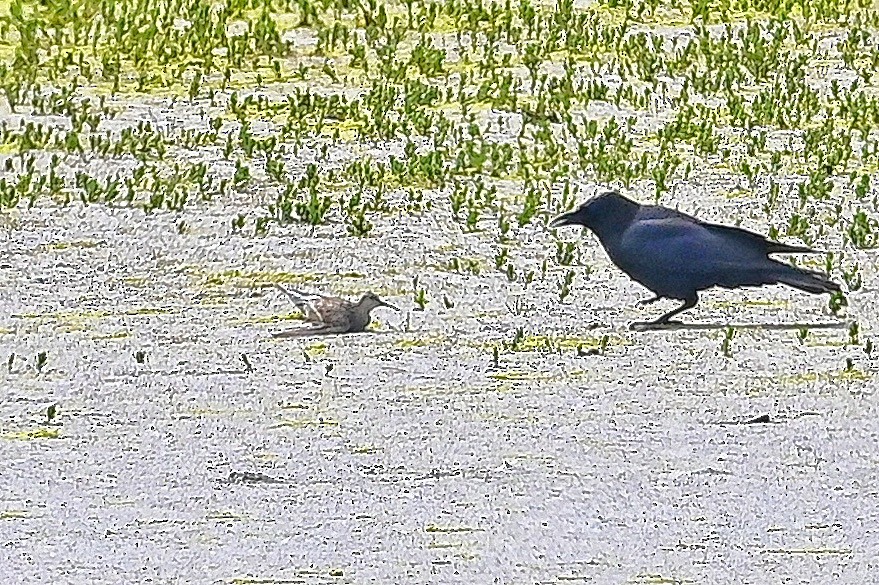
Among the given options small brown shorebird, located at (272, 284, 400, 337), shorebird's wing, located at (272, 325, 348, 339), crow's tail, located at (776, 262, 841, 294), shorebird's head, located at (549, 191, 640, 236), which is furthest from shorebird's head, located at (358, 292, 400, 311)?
crow's tail, located at (776, 262, 841, 294)

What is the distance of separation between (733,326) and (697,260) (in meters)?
0.41

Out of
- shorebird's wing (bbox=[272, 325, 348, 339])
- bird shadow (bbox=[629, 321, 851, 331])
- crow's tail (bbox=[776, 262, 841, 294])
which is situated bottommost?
shorebird's wing (bbox=[272, 325, 348, 339])

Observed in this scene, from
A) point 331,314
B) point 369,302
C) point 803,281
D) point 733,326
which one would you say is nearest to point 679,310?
point 733,326

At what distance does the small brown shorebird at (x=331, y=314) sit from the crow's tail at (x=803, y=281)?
185 centimetres

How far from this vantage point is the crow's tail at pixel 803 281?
9.98 metres

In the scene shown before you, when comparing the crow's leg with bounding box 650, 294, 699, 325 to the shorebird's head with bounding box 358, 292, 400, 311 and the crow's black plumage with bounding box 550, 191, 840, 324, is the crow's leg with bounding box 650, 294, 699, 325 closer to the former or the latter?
the crow's black plumage with bounding box 550, 191, 840, 324

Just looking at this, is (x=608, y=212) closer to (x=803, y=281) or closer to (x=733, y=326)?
(x=733, y=326)

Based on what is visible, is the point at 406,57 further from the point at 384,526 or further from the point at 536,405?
the point at 384,526

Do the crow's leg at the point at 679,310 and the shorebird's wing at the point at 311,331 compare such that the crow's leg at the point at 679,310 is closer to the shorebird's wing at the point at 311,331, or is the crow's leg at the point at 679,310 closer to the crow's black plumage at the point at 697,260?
the crow's black plumage at the point at 697,260

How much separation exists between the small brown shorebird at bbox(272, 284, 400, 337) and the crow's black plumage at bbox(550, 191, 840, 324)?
1196 mm

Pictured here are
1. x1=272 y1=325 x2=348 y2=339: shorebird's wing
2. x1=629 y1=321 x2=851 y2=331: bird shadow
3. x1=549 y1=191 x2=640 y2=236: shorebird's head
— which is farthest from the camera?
x1=549 y1=191 x2=640 y2=236: shorebird's head

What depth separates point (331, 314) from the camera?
33.0 feet

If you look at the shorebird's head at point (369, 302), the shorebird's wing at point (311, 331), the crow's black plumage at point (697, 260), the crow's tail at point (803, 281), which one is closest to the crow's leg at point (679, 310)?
the crow's black plumage at point (697, 260)

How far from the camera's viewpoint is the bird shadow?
1011 cm
